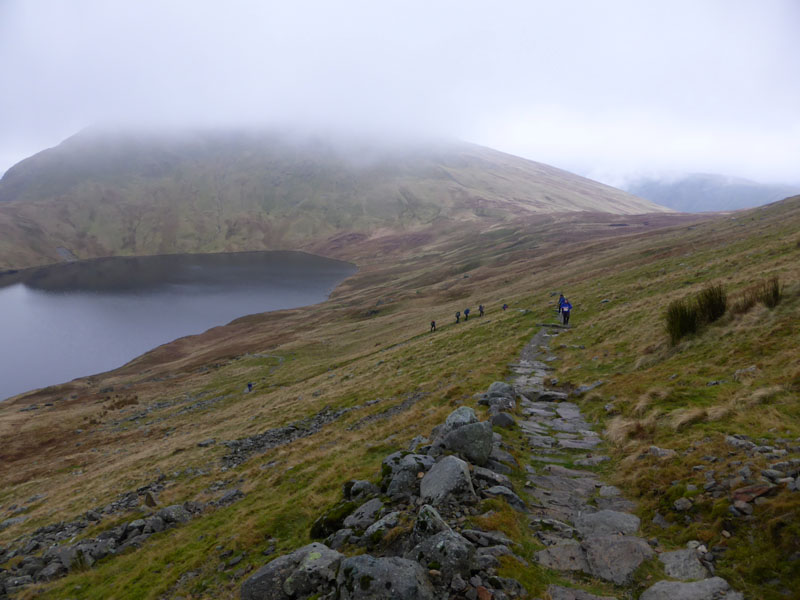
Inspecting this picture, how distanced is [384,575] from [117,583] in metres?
12.7

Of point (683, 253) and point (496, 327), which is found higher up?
point (683, 253)

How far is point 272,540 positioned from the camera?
12211mm

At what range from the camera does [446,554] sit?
6.98 meters

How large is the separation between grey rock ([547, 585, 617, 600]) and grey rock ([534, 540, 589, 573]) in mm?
639

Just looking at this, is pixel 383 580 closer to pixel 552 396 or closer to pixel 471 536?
pixel 471 536

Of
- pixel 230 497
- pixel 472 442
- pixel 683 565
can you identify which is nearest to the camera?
pixel 683 565

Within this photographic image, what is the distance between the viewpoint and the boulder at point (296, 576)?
25.7 feet

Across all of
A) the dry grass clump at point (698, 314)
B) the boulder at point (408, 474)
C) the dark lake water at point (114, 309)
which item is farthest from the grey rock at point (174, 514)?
the dark lake water at point (114, 309)

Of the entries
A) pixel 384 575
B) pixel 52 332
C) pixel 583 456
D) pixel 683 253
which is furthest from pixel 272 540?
pixel 52 332

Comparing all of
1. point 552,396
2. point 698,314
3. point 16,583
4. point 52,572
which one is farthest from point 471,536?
point 16,583

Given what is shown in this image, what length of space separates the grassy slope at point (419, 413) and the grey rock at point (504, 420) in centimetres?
323

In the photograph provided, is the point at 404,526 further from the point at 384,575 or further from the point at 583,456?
the point at 583,456

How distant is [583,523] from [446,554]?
379 centimetres

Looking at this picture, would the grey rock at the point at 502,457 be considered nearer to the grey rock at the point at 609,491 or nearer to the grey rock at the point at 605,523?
the grey rock at the point at 609,491
